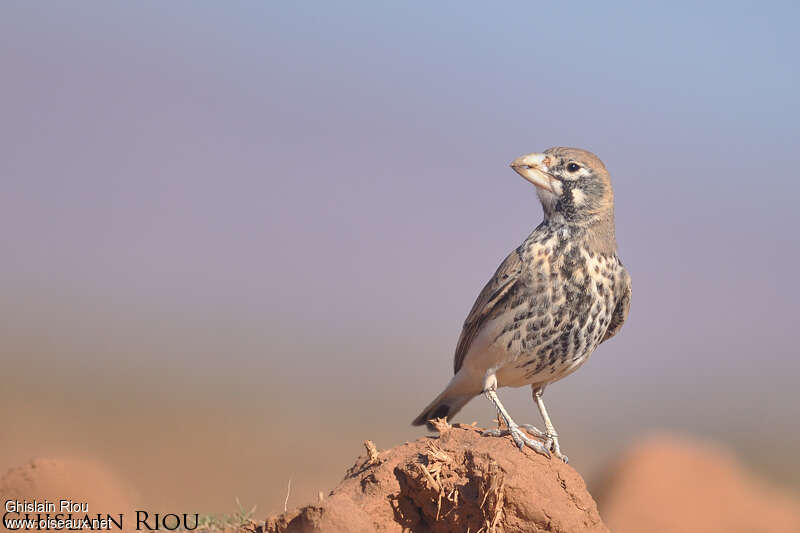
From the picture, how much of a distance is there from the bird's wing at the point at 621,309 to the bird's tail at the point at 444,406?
4.67 ft

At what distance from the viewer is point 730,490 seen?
54.5 ft

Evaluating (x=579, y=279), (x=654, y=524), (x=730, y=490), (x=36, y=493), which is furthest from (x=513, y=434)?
(x=730, y=490)

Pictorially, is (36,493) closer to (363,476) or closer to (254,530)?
(254,530)

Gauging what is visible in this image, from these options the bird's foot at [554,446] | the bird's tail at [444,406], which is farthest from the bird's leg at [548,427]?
the bird's tail at [444,406]

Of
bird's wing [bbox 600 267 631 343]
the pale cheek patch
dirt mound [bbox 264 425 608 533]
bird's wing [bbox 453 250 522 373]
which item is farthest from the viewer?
bird's wing [bbox 600 267 631 343]

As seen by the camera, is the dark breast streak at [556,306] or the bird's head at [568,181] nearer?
the dark breast streak at [556,306]

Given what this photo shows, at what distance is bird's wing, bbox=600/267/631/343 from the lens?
759cm

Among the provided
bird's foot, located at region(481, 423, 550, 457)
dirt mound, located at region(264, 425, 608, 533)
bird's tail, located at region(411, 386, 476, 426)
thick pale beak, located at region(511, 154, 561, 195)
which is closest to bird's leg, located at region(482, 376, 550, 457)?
bird's foot, located at region(481, 423, 550, 457)

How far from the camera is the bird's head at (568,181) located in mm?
7387

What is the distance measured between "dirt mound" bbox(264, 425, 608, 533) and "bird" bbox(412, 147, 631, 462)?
0.70 metres

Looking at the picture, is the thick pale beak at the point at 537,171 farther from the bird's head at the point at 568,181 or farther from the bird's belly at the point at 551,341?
the bird's belly at the point at 551,341

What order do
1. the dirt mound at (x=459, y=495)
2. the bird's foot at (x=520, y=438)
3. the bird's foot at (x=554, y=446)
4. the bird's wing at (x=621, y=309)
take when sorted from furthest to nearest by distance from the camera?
the bird's wing at (x=621, y=309), the bird's foot at (x=554, y=446), the bird's foot at (x=520, y=438), the dirt mound at (x=459, y=495)

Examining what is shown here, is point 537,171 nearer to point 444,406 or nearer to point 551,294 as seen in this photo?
point 551,294

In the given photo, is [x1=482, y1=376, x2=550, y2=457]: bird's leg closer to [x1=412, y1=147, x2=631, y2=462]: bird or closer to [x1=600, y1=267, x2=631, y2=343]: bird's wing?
[x1=412, y1=147, x2=631, y2=462]: bird
